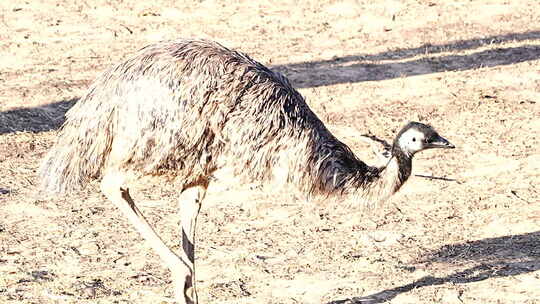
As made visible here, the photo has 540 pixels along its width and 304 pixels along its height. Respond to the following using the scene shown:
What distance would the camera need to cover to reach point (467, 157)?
8594 mm

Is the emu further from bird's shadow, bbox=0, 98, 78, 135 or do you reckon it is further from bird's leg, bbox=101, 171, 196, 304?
bird's shadow, bbox=0, 98, 78, 135

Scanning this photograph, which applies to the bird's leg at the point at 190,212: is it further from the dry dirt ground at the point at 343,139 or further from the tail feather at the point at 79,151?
the tail feather at the point at 79,151

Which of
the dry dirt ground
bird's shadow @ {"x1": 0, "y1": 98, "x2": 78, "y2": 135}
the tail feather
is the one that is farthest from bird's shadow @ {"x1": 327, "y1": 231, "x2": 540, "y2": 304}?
bird's shadow @ {"x1": 0, "y1": 98, "x2": 78, "y2": 135}

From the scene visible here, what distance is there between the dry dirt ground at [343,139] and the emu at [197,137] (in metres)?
0.27

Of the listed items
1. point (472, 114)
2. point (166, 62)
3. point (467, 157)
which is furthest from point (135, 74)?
point (472, 114)

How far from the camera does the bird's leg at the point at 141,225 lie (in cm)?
587

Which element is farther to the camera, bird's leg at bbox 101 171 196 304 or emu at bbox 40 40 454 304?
bird's leg at bbox 101 171 196 304

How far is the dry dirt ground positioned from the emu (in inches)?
10.5

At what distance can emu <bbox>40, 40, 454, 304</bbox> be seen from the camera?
5.71 m

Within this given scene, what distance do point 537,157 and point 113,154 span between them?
4105mm

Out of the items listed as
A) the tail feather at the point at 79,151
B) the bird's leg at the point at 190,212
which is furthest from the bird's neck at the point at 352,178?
the tail feather at the point at 79,151

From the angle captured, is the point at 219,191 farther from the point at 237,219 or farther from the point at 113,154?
the point at 113,154

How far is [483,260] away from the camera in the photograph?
22.5ft

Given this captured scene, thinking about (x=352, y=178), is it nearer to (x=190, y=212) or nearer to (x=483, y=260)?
(x=190, y=212)
